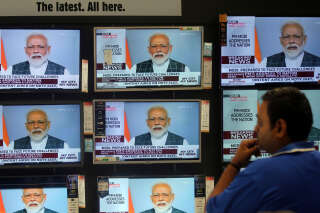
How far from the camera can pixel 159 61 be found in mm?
2695

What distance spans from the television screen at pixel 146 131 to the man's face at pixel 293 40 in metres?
0.78

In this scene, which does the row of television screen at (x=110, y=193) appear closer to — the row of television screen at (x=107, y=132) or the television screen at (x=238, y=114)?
the row of television screen at (x=107, y=132)

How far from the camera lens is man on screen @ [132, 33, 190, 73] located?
8.83 ft

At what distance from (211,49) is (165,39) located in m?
0.35

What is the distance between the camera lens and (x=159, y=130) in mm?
2727

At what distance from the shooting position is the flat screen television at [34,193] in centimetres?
271

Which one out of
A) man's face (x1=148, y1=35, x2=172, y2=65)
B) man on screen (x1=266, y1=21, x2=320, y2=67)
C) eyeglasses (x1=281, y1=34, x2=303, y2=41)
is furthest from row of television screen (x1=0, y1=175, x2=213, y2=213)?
eyeglasses (x1=281, y1=34, x2=303, y2=41)

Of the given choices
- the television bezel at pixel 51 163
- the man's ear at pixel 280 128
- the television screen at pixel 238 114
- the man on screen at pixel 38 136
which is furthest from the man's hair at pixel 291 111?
the man on screen at pixel 38 136

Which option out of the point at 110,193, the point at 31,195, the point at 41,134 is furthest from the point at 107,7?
the point at 31,195

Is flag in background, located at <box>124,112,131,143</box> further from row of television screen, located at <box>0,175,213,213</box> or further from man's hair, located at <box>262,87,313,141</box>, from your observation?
man's hair, located at <box>262,87,313,141</box>

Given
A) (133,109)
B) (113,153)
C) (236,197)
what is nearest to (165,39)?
(133,109)

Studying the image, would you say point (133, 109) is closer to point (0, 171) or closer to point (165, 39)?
point (165, 39)

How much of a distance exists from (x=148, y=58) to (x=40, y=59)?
2.57 ft

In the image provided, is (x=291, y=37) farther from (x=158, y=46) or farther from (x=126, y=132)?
(x=126, y=132)
